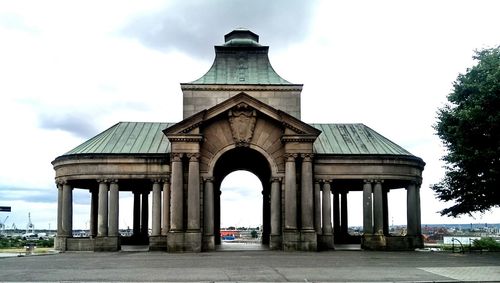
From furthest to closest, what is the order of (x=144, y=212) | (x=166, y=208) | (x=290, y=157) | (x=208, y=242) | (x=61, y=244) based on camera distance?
(x=144, y=212)
(x=61, y=244)
(x=166, y=208)
(x=290, y=157)
(x=208, y=242)

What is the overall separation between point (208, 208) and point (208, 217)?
703 millimetres

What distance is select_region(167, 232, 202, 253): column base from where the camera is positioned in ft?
157

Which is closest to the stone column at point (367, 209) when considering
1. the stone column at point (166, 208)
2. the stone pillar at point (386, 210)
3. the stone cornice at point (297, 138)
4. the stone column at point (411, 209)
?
the stone column at point (411, 209)

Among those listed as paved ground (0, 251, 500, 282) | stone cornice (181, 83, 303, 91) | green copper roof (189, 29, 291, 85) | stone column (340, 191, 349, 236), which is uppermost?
green copper roof (189, 29, 291, 85)

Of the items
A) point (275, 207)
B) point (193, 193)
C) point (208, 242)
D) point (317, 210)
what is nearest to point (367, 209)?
point (317, 210)

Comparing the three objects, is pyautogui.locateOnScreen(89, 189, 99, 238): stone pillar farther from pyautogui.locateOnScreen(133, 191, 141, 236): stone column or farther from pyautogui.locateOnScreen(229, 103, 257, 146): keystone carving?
pyautogui.locateOnScreen(229, 103, 257, 146): keystone carving

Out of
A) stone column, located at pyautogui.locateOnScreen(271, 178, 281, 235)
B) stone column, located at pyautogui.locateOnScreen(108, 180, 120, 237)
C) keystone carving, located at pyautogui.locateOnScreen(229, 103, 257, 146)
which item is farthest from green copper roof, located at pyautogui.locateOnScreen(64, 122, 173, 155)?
stone column, located at pyautogui.locateOnScreen(271, 178, 281, 235)

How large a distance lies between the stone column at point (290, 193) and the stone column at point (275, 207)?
905mm

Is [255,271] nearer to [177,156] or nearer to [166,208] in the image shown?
[177,156]

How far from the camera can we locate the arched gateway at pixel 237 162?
49.2 m

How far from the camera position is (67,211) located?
5344 cm

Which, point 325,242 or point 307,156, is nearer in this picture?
point 307,156

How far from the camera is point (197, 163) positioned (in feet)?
161

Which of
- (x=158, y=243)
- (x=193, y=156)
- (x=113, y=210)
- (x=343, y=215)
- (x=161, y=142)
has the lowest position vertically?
(x=158, y=243)
